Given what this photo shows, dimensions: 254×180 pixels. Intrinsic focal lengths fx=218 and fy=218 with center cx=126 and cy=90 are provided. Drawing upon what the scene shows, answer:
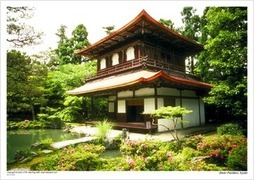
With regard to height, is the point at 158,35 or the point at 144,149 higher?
the point at 158,35

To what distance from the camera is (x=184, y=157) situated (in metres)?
6.62

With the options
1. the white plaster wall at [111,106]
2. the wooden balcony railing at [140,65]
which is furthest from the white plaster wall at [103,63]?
the white plaster wall at [111,106]

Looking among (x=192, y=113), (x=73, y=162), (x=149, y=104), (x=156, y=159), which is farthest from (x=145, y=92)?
(x=73, y=162)

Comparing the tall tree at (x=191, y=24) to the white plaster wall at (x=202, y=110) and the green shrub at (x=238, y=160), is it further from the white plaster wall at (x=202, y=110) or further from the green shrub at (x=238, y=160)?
the green shrub at (x=238, y=160)

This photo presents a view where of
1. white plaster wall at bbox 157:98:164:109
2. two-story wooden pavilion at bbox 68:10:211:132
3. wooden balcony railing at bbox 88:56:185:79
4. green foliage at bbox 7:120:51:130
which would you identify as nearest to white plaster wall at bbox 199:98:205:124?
two-story wooden pavilion at bbox 68:10:211:132

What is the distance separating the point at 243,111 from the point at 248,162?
3.53m

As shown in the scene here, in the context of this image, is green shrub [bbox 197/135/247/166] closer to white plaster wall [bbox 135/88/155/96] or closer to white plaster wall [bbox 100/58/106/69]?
white plaster wall [bbox 135/88/155/96]

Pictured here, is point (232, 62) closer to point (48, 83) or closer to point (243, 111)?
point (243, 111)

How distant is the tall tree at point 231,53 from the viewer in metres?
8.73

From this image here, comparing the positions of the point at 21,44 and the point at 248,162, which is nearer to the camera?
the point at 248,162

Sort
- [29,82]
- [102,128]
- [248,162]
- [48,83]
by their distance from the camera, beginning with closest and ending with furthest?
[248,162], [29,82], [102,128], [48,83]

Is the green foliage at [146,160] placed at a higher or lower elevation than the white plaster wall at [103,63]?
lower

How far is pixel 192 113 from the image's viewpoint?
13.5 m

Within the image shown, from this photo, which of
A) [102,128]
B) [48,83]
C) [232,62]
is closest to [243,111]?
[232,62]
